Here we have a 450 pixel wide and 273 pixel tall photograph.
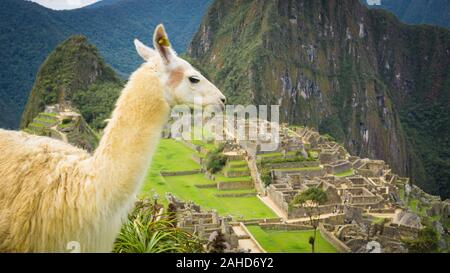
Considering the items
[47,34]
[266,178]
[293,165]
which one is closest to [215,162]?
[266,178]

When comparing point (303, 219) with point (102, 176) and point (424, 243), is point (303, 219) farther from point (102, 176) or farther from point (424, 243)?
point (102, 176)

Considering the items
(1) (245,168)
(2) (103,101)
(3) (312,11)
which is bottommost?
(1) (245,168)

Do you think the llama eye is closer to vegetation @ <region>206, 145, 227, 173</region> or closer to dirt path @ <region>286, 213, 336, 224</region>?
dirt path @ <region>286, 213, 336, 224</region>

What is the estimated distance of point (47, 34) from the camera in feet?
172

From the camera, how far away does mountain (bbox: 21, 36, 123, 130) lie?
119ft

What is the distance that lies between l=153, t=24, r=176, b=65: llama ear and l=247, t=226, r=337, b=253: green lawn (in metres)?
9.31

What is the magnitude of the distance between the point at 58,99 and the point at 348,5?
55030mm

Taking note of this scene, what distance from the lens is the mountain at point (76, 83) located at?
36.2 meters

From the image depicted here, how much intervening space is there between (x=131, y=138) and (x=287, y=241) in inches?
422

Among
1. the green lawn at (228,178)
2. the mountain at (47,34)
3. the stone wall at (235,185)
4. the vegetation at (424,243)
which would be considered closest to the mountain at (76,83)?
the mountain at (47,34)

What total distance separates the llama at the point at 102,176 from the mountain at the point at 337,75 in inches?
2082

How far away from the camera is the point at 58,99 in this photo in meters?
38.4
